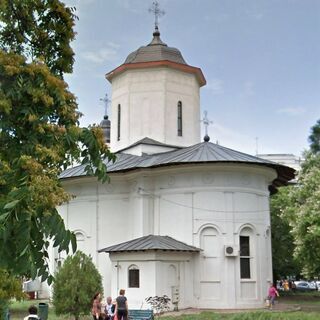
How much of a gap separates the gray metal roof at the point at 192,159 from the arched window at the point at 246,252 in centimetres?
303

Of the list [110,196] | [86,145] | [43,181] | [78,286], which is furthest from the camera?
[110,196]

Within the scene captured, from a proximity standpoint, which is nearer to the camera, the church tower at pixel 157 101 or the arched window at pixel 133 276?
the arched window at pixel 133 276

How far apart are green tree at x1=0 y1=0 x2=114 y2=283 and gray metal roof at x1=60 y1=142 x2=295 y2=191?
15613 millimetres

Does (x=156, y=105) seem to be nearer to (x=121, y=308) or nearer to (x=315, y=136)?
(x=315, y=136)

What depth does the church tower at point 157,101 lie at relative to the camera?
27328 millimetres

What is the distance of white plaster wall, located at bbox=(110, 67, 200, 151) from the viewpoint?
27.3 meters

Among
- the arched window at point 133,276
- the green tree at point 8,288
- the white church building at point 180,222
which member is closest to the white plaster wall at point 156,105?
the white church building at point 180,222

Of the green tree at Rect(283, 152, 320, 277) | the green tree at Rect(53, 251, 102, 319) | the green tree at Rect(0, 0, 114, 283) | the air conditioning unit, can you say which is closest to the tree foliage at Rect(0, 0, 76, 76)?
the green tree at Rect(0, 0, 114, 283)

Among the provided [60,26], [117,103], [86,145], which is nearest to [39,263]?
[86,145]

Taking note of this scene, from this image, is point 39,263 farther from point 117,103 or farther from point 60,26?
point 117,103

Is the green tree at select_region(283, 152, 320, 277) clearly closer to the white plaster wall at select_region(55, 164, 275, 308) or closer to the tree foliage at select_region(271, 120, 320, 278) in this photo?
the tree foliage at select_region(271, 120, 320, 278)

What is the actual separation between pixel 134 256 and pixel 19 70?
16.0 metres

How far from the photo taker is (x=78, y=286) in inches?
727

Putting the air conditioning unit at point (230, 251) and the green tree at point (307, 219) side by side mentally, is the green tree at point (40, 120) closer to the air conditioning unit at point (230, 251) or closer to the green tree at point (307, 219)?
the green tree at point (307, 219)
